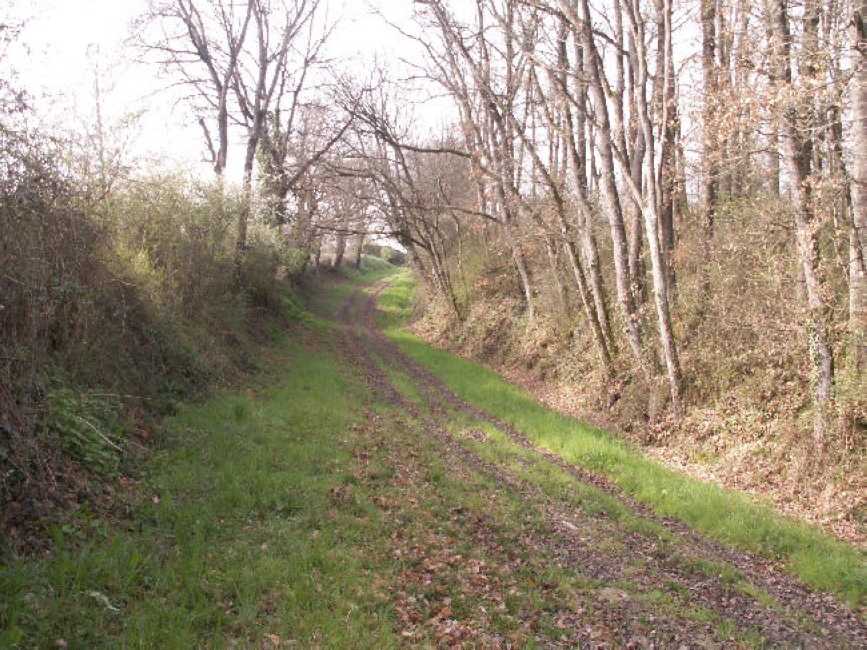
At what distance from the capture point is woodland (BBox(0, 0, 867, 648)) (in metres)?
5.76

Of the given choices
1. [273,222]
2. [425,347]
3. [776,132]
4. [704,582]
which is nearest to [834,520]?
[704,582]

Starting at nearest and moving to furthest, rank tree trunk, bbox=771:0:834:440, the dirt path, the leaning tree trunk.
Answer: the dirt path, the leaning tree trunk, tree trunk, bbox=771:0:834:440

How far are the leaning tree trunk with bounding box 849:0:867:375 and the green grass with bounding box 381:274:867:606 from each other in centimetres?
288

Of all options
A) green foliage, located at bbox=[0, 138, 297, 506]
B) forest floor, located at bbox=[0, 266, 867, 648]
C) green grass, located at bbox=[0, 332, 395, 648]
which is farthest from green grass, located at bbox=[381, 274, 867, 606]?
green foliage, located at bbox=[0, 138, 297, 506]

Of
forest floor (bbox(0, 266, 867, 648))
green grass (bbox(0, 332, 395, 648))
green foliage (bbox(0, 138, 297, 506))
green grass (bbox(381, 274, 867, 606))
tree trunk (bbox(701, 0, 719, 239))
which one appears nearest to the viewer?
green grass (bbox(0, 332, 395, 648))

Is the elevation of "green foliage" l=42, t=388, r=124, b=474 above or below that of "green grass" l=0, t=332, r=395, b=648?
above

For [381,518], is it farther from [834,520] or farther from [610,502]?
[834,520]

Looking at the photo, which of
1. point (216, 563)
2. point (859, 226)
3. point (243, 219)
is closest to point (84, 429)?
point (216, 563)

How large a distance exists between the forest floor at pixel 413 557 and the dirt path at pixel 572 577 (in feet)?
0.08

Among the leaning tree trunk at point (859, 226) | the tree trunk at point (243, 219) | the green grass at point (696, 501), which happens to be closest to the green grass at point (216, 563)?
the green grass at point (696, 501)

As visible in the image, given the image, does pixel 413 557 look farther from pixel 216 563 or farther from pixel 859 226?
pixel 859 226

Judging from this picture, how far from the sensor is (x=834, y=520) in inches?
327

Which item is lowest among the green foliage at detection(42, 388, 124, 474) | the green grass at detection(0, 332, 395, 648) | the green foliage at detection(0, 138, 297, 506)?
the green grass at detection(0, 332, 395, 648)

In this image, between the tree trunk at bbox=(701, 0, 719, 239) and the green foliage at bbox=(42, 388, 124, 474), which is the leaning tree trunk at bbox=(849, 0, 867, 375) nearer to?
the tree trunk at bbox=(701, 0, 719, 239)
